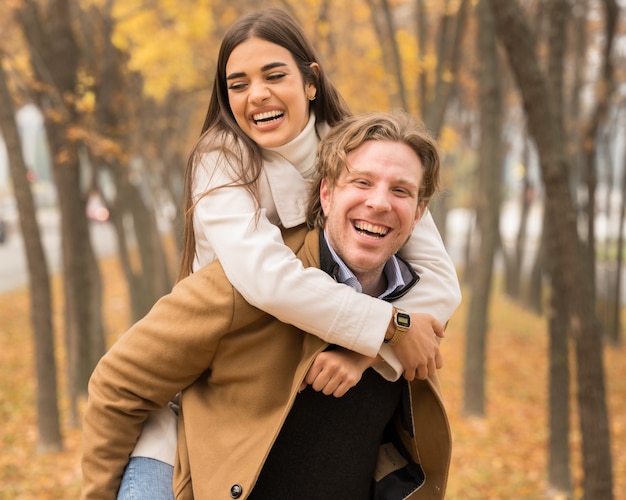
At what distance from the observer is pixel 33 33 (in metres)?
8.02

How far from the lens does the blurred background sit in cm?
525

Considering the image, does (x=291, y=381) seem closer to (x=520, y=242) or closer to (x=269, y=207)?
(x=269, y=207)

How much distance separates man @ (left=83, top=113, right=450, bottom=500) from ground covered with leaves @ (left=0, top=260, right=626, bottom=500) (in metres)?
5.85

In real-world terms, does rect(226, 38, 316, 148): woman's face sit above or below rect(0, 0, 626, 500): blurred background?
above

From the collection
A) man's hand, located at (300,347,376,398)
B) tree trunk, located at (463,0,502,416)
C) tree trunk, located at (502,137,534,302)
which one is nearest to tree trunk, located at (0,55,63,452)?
tree trunk, located at (463,0,502,416)

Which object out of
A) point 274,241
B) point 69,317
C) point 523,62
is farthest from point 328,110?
point 69,317

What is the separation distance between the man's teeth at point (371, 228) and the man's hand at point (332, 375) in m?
0.37

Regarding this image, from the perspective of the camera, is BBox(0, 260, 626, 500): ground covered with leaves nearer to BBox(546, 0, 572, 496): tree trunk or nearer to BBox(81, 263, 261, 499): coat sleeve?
BBox(546, 0, 572, 496): tree trunk

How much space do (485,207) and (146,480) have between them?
28.0ft

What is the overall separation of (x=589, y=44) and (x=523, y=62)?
13158 mm

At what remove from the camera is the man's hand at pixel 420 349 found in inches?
85.4

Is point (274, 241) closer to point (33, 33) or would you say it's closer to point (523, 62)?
point (523, 62)

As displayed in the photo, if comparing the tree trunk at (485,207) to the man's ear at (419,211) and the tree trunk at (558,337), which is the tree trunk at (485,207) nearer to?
the tree trunk at (558,337)

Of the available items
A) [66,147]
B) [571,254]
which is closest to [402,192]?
[571,254]
